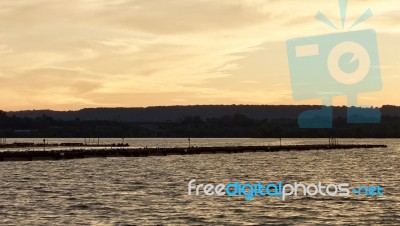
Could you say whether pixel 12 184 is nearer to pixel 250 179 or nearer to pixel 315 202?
pixel 250 179

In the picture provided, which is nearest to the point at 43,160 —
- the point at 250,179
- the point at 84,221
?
the point at 250,179

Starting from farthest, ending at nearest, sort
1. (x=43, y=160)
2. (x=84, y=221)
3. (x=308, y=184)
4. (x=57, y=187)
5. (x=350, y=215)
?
(x=43, y=160), (x=308, y=184), (x=57, y=187), (x=350, y=215), (x=84, y=221)

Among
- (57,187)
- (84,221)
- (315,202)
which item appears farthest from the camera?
(57,187)

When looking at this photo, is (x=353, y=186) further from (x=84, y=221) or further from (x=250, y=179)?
(x=84, y=221)

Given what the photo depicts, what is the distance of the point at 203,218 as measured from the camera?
192 feet

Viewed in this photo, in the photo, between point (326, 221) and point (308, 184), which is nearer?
point (326, 221)

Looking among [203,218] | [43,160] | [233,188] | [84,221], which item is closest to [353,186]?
[233,188]

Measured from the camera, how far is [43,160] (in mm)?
175625

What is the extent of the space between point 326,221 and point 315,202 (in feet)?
44.3

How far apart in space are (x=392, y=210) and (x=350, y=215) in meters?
6.43

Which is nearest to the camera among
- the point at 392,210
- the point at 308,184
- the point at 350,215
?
the point at 350,215

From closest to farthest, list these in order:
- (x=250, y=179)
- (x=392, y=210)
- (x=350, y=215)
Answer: (x=350, y=215), (x=392, y=210), (x=250, y=179)

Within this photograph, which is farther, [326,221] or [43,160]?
[43,160]

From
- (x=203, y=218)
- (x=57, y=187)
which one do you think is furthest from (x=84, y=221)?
(x=57, y=187)
